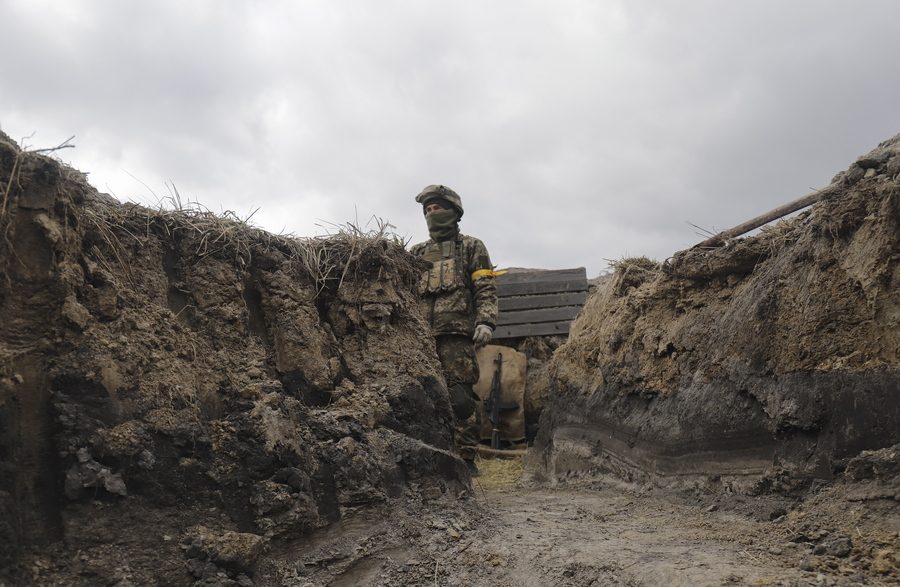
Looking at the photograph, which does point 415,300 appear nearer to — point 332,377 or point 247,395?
point 332,377

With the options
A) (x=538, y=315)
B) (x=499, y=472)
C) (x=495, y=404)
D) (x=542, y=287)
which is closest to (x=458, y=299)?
(x=499, y=472)

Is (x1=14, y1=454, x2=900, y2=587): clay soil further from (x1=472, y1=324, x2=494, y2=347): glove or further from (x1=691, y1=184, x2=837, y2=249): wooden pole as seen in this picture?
(x1=472, y1=324, x2=494, y2=347): glove

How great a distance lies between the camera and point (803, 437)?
3658mm

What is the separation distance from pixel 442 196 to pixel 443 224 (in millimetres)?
308

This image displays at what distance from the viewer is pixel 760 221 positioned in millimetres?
5074

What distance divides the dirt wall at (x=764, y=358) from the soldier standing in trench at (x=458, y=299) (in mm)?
1165

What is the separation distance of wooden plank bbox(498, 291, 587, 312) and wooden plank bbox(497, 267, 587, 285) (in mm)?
341

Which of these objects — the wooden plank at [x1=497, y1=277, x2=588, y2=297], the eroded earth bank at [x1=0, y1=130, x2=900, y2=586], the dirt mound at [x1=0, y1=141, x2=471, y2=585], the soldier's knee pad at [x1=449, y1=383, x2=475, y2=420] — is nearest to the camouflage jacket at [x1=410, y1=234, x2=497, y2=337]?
the soldier's knee pad at [x1=449, y1=383, x2=475, y2=420]

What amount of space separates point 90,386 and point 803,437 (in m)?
3.63

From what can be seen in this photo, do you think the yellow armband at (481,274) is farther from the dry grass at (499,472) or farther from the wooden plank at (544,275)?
the wooden plank at (544,275)

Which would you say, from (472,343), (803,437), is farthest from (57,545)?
(472,343)

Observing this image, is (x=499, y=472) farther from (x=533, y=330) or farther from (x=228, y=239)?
(x=228, y=239)

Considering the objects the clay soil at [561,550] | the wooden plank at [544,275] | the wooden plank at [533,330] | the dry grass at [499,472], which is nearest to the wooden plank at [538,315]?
the wooden plank at [533,330]

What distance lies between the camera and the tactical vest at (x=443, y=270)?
669 cm
